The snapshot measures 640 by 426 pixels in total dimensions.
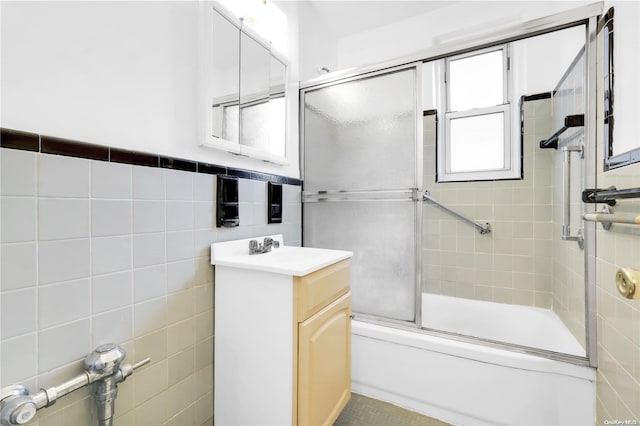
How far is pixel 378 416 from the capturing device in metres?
1.50

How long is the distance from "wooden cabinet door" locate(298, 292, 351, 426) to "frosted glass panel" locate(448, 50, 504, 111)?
6.95 ft

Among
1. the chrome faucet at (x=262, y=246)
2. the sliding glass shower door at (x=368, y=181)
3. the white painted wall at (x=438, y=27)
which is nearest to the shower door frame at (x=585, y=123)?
the sliding glass shower door at (x=368, y=181)

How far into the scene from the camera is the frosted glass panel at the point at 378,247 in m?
1.65

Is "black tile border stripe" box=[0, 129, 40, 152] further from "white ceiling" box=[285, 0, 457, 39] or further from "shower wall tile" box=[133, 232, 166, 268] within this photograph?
"white ceiling" box=[285, 0, 457, 39]

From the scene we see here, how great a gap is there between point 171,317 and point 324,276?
651 mm

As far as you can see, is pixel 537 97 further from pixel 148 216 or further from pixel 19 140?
pixel 19 140

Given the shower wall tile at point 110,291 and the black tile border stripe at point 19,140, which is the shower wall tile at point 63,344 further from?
the black tile border stripe at point 19,140

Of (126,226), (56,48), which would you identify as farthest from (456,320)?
(56,48)

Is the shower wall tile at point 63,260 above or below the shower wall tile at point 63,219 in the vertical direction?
below

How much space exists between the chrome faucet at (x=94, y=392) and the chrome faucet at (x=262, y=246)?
65cm

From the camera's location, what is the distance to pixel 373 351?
5.37ft

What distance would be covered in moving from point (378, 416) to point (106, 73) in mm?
1988

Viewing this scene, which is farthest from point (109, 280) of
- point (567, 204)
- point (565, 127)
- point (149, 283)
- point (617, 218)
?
point (565, 127)

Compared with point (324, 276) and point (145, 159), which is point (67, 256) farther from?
point (324, 276)
